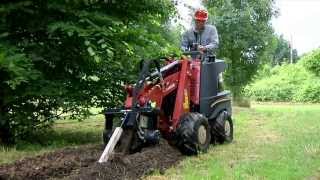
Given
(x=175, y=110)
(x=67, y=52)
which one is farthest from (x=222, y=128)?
(x=67, y=52)

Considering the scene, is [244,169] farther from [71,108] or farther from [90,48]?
[71,108]

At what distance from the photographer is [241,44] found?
2261cm

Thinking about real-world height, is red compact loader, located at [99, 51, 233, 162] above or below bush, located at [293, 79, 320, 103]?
above

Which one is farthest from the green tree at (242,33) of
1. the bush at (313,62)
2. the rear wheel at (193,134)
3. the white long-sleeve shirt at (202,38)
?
the bush at (313,62)

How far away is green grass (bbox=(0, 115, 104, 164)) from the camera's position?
9359 mm

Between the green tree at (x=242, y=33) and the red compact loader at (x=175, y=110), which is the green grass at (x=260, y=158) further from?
the green tree at (x=242, y=33)

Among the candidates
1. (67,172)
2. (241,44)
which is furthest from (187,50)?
Answer: (241,44)

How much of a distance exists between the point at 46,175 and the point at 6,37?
10.6 feet

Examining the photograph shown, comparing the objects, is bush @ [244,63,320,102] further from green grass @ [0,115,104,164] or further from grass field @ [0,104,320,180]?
green grass @ [0,115,104,164]

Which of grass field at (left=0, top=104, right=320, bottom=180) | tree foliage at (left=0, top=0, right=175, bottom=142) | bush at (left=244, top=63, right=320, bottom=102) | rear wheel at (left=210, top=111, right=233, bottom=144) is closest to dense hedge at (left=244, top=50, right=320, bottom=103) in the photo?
bush at (left=244, top=63, right=320, bottom=102)

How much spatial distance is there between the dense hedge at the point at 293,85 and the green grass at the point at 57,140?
2403 centimetres

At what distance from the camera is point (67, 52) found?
10125 millimetres

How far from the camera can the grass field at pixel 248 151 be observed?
23.4 ft

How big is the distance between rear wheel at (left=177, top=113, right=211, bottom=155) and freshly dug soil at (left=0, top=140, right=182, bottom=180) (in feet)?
1.25
